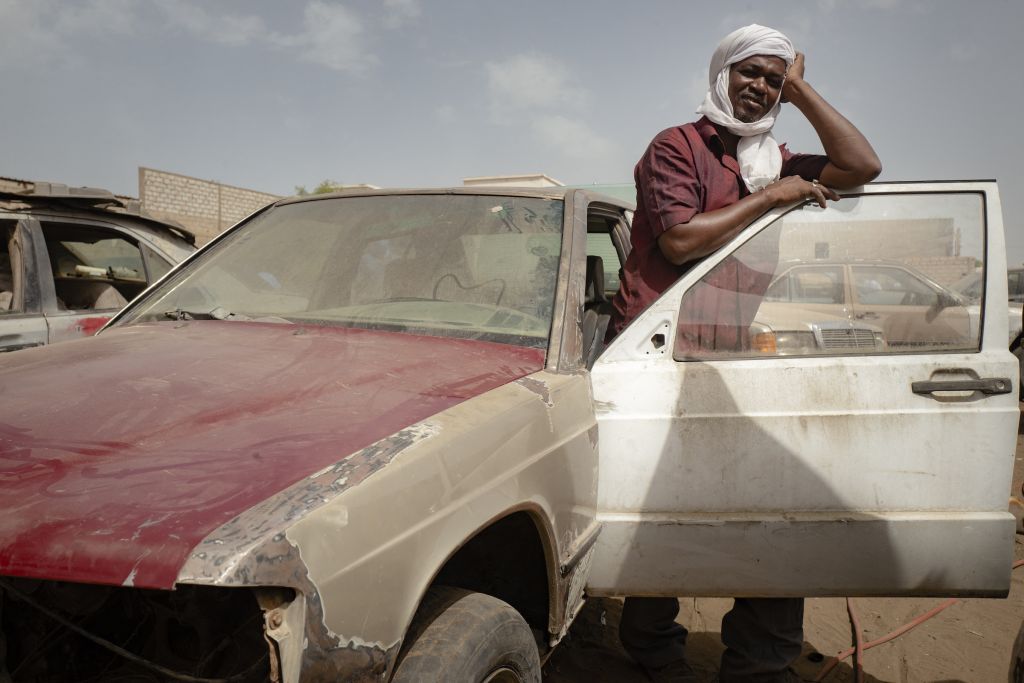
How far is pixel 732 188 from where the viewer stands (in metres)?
2.46

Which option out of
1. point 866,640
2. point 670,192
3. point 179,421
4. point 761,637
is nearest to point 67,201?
point 179,421

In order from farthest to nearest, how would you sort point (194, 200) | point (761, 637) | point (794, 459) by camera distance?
point (194, 200) → point (761, 637) → point (794, 459)

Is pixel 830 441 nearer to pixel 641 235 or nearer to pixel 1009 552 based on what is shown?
pixel 1009 552

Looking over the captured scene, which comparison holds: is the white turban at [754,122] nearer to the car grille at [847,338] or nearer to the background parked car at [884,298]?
the background parked car at [884,298]

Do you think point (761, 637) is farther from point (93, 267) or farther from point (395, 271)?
point (93, 267)

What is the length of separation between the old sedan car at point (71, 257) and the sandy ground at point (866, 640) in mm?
3698

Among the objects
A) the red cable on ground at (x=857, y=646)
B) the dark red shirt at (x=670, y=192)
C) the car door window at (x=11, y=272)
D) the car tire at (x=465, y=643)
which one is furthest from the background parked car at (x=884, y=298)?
the car door window at (x=11, y=272)

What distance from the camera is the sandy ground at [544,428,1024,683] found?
9.15 feet

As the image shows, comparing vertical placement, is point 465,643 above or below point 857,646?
above

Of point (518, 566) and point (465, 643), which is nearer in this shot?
point (465, 643)

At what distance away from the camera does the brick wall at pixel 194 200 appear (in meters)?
16.3

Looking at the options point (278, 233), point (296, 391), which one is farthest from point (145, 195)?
point (296, 391)

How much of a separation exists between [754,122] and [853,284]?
→ 0.72 m

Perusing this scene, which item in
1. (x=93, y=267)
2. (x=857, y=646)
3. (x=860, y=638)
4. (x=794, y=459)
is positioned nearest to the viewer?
(x=794, y=459)
